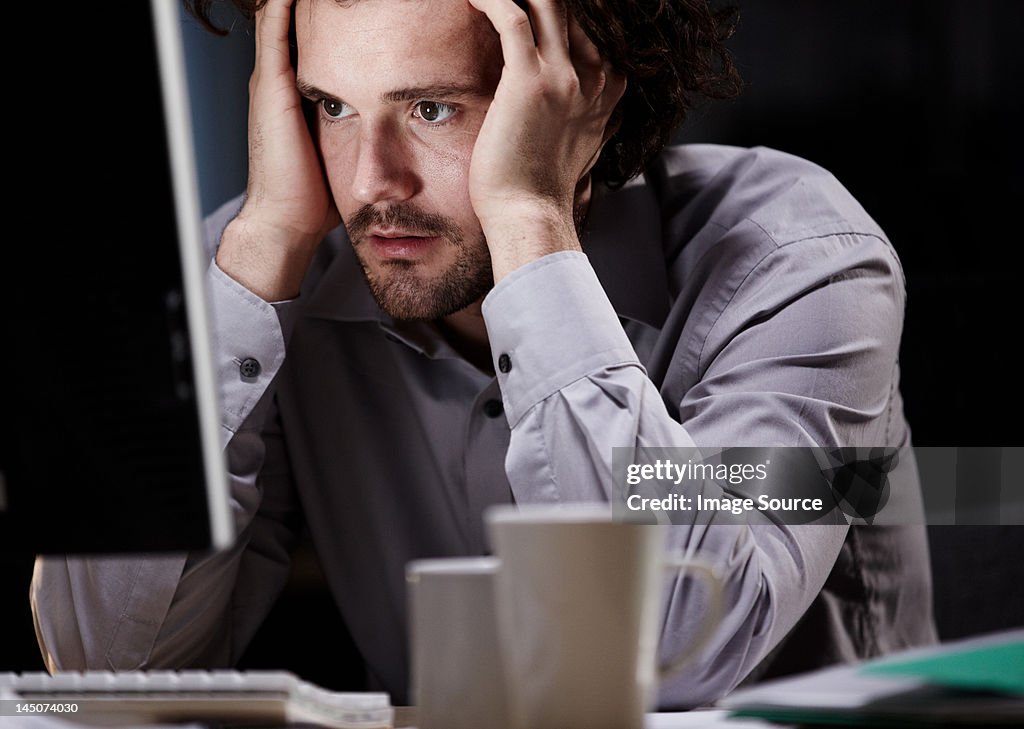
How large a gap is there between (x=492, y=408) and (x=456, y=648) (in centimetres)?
71

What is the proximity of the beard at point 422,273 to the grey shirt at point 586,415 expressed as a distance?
6 centimetres

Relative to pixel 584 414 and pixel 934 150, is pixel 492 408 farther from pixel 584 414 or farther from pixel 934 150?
pixel 934 150

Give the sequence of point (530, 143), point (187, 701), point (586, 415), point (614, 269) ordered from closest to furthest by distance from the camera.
Answer: point (187, 701) → point (586, 415) → point (530, 143) → point (614, 269)

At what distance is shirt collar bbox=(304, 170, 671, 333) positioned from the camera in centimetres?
134

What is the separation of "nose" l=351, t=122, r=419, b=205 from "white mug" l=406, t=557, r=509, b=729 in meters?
0.70

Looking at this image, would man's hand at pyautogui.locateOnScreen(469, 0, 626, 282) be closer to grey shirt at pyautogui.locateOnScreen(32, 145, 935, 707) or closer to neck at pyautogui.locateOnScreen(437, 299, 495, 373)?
grey shirt at pyautogui.locateOnScreen(32, 145, 935, 707)

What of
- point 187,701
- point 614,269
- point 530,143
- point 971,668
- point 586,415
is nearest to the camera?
point 971,668

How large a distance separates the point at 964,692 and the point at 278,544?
3.25 feet

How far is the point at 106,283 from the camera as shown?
0.59 m

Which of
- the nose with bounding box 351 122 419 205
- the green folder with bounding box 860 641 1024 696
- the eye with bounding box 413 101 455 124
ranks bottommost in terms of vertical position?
the green folder with bounding box 860 641 1024 696

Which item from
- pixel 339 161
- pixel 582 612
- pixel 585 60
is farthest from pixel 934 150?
pixel 582 612

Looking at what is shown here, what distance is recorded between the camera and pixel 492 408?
1.34 m

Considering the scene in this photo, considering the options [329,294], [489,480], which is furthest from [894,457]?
[329,294]

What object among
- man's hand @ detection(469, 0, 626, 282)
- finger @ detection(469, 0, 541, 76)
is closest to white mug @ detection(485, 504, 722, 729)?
man's hand @ detection(469, 0, 626, 282)
